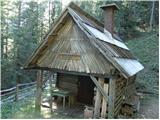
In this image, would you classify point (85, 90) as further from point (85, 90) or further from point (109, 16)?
point (109, 16)

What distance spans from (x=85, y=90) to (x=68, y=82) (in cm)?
123

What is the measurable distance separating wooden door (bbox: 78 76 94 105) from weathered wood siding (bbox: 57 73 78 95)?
1.06 ft

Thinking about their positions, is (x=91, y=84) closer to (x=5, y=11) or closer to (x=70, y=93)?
(x=70, y=93)

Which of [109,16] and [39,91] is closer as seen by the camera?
Result: [39,91]

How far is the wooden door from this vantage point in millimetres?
14797

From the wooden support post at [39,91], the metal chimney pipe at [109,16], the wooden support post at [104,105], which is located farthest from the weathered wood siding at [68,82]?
the wooden support post at [104,105]

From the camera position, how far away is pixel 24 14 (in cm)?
3088

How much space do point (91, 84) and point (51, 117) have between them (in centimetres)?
421

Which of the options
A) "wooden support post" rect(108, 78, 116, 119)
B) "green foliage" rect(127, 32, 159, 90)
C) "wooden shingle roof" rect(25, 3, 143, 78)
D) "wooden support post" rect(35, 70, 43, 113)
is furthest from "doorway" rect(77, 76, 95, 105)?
"green foliage" rect(127, 32, 159, 90)

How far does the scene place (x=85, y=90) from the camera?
48.6 feet

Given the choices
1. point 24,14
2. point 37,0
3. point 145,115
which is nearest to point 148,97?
point 145,115

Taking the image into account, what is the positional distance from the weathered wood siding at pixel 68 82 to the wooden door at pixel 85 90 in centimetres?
32

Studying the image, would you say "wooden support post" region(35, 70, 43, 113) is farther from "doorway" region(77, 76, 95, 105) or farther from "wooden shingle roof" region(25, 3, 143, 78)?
"doorway" region(77, 76, 95, 105)

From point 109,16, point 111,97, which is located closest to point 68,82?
point 109,16
